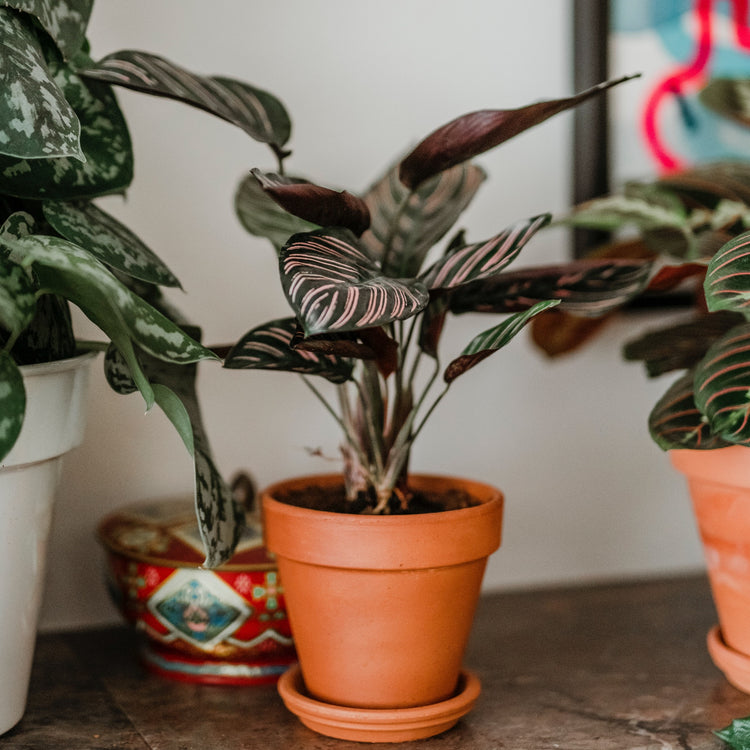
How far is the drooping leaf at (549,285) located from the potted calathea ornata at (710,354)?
0.07m

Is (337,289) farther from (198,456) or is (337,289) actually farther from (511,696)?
(511,696)

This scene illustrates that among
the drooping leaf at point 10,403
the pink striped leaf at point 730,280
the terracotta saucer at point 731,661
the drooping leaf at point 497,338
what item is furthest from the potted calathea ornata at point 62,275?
the terracotta saucer at point 731,661

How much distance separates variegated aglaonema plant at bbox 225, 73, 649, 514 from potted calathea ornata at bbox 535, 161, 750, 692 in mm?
110

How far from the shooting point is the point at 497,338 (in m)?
0.69

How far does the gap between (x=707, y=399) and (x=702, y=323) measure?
0.29 meters

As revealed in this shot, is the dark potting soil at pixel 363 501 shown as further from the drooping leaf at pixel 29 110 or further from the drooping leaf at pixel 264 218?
the drooping leaf at pixel 29 110

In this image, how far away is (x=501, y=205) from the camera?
1222 millimetres

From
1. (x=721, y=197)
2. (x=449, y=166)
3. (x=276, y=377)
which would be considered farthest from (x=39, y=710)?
(x=721, y=197)

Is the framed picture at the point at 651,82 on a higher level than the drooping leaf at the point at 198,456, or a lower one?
higher

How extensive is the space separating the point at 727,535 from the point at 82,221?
0.67 metres

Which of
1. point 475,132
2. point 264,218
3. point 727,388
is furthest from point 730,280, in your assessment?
point 264,218

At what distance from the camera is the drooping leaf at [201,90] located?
2.26ft

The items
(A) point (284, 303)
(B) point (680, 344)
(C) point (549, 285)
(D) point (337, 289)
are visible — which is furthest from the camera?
(A) point (284, 303)

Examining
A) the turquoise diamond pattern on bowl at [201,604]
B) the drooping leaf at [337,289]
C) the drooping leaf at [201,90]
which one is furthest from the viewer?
the turquoise diamond pattern on bowl at [201,604]
